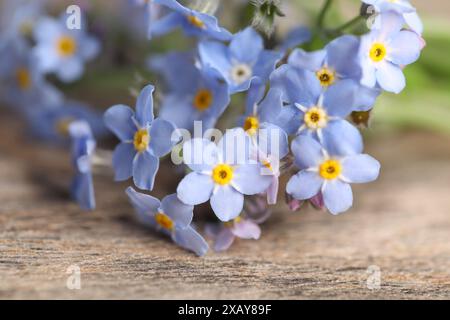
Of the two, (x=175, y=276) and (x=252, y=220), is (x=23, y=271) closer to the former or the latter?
(x=175, y=276)

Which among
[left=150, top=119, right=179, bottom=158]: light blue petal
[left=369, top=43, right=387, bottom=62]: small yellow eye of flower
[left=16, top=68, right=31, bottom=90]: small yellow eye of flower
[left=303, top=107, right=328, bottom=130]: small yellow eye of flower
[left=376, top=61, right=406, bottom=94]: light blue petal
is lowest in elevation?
[left=150, top=119, right=179, bottom=158]: light blue petal

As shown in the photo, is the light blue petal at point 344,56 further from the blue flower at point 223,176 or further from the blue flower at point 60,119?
the blue flower at point 60,119

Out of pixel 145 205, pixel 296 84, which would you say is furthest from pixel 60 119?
pixel 296 84

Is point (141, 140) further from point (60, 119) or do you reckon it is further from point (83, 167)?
point (60, 119)

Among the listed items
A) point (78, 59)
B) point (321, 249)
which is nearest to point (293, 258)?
point (321, 249)

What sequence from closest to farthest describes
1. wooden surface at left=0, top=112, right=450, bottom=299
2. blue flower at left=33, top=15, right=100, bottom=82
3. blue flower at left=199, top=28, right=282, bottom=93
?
wooden surface at left=0, top=112, right=450, bottom=299 → blue flower at left=199, top=28, right=282, bottom=93 → blue flower at left=33, top=15, right=100, bottom=82

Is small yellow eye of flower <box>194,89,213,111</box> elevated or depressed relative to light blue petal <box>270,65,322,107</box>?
elevated

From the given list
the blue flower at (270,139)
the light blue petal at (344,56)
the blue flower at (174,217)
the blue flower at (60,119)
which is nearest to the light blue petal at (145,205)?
the blue flower at (174,217)

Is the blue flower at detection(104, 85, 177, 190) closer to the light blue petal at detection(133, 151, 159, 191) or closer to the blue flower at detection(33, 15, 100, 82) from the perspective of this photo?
the light blue petal at detection(133, 151, 159, 191)

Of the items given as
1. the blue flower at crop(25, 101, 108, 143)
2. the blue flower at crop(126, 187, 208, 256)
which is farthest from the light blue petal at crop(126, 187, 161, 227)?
the blue flower at crop(25, 101, 108, 143)
